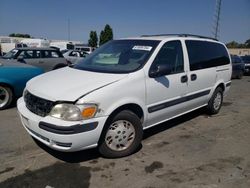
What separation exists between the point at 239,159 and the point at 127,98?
1976 millimetres

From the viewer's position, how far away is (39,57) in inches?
444

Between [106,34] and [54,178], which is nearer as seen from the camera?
[54,178]

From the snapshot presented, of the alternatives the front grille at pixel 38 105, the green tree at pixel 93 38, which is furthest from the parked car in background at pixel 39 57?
the green tree at pixel 93 38

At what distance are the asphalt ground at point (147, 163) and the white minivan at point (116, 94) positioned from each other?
0.34 m

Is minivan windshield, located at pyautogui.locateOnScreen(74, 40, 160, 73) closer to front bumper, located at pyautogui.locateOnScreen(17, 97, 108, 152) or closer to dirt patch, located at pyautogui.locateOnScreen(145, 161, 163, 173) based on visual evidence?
front bumper, located at pyautogui.locateOnScreen(17, 97, 108, 152)

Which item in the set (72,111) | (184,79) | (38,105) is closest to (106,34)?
(184,79)

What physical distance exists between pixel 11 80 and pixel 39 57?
5.29m

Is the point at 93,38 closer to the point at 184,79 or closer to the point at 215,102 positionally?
the point at 215,102

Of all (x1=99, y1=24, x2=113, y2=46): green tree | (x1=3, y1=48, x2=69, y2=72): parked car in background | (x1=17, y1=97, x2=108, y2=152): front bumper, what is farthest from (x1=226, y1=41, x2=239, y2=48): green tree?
(x1=17, y1=97, x2=108, y2=152): front bumper

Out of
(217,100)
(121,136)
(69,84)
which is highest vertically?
(69,84)

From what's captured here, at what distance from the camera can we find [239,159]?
3990 millimetres

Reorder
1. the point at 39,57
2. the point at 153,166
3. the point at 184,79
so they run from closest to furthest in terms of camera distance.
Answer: the point at 153,166 < the point at 184,79 < the point at 39,57

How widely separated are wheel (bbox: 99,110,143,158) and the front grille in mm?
813

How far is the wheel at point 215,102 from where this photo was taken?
606 cm
